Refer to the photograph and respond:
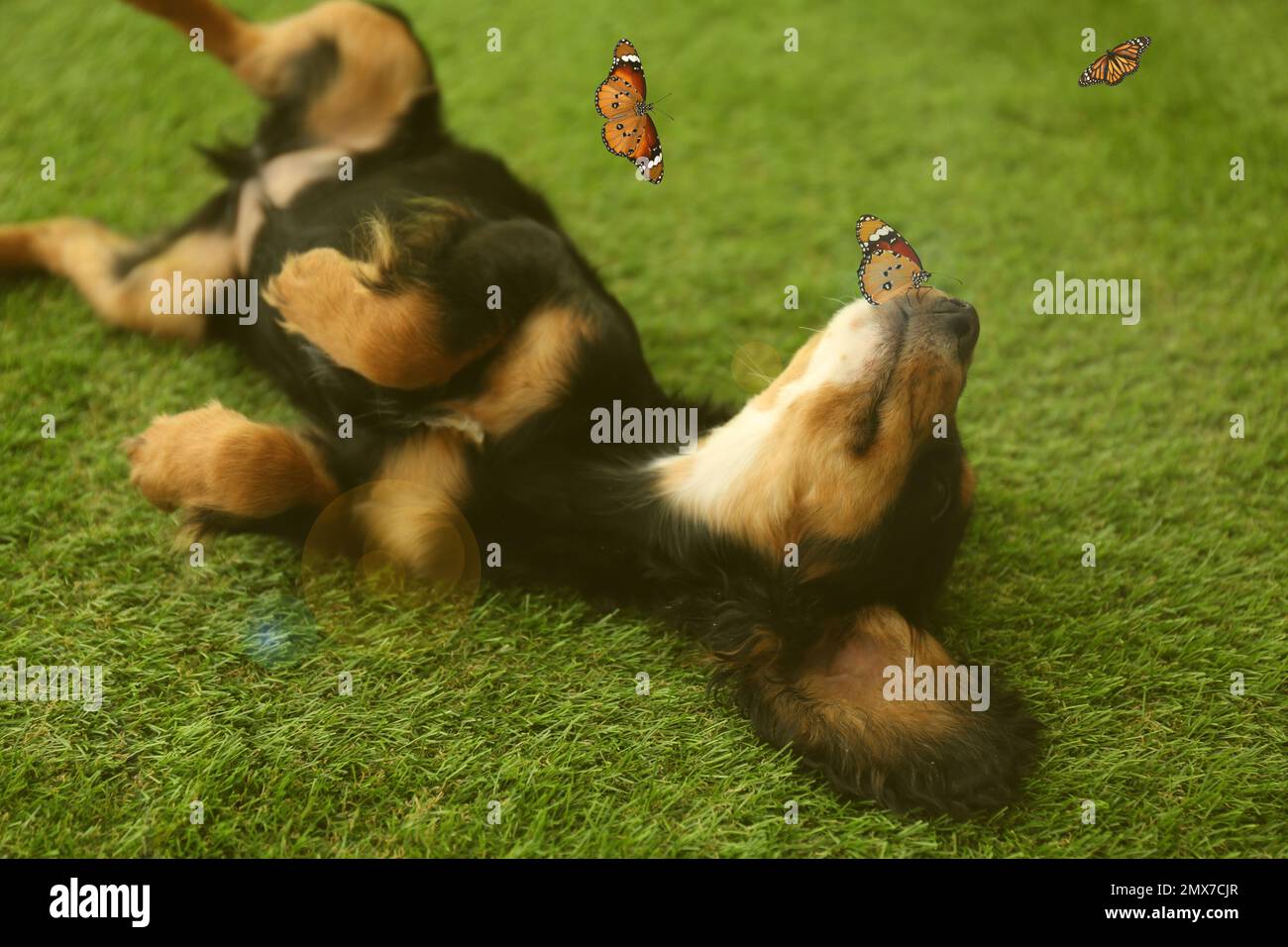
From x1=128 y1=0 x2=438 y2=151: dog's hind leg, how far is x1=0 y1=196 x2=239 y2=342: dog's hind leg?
0.42m

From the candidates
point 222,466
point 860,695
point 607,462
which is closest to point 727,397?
point 607,462

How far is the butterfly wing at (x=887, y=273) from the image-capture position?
2391 millimetres

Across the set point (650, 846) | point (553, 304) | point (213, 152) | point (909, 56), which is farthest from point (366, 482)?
point (909, 56)

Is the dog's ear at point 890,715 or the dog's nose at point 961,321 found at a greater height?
the dog's nose at point 961,321

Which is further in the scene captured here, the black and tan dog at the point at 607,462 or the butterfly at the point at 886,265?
the butterfly at the point at 886,265

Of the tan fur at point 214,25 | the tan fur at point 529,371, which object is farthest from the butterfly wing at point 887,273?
the tan fur at point 214,25

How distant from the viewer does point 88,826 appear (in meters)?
2.06

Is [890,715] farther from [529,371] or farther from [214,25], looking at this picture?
[214,25]

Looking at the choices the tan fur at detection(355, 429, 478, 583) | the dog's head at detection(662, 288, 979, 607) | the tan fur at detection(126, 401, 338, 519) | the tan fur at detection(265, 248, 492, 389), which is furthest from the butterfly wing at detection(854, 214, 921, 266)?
the tan fur at detection(126, 401, 338, 519)

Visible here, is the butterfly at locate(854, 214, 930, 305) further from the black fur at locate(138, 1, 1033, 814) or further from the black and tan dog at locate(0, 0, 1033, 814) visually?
the black fur at locate(138, 1, 1033, 814)

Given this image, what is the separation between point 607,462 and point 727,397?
0.80 m

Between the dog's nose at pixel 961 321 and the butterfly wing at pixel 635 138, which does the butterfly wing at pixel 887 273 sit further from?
the butterfly wing at pixel 635 138

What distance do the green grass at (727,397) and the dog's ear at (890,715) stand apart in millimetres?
100

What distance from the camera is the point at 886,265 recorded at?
2.41m
